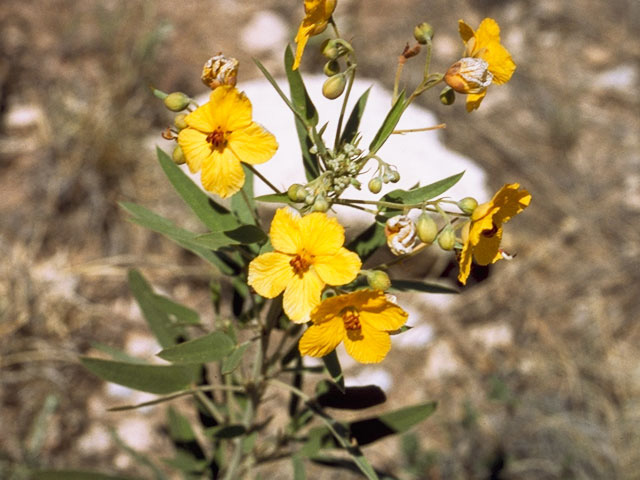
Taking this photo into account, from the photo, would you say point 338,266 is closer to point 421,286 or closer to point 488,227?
point 488,227

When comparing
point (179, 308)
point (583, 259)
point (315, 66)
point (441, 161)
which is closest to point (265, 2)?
point (315, 66)

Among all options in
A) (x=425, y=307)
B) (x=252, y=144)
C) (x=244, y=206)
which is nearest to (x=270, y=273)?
(x=252, y=144)

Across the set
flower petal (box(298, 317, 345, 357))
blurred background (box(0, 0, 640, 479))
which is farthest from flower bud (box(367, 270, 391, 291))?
blurred background (box(0, 0, 640, 479))

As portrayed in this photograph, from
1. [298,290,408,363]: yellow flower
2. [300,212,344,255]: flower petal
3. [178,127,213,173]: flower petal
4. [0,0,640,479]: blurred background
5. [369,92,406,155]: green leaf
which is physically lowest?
[0,0,640,479]: blurred background

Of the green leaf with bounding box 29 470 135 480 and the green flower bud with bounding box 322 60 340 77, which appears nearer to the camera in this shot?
the green flower bud with bounding box 322 60 340 77

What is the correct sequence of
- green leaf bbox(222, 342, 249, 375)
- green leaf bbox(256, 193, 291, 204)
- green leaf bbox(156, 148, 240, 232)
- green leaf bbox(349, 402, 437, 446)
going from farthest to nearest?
green leaf bbox(349, 402, 437, 446)
green leaf bbox(156, 148, 240, 232)
green leaf bbox(222, 342, 249, 375)
green leaf bbox(256, 193, 291, 204)

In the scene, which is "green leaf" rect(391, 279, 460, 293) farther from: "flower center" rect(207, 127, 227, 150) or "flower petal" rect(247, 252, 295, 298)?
"flower center" rect(207, 127, 227, 150)

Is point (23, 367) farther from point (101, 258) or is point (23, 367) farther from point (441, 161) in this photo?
point (441, 161)
